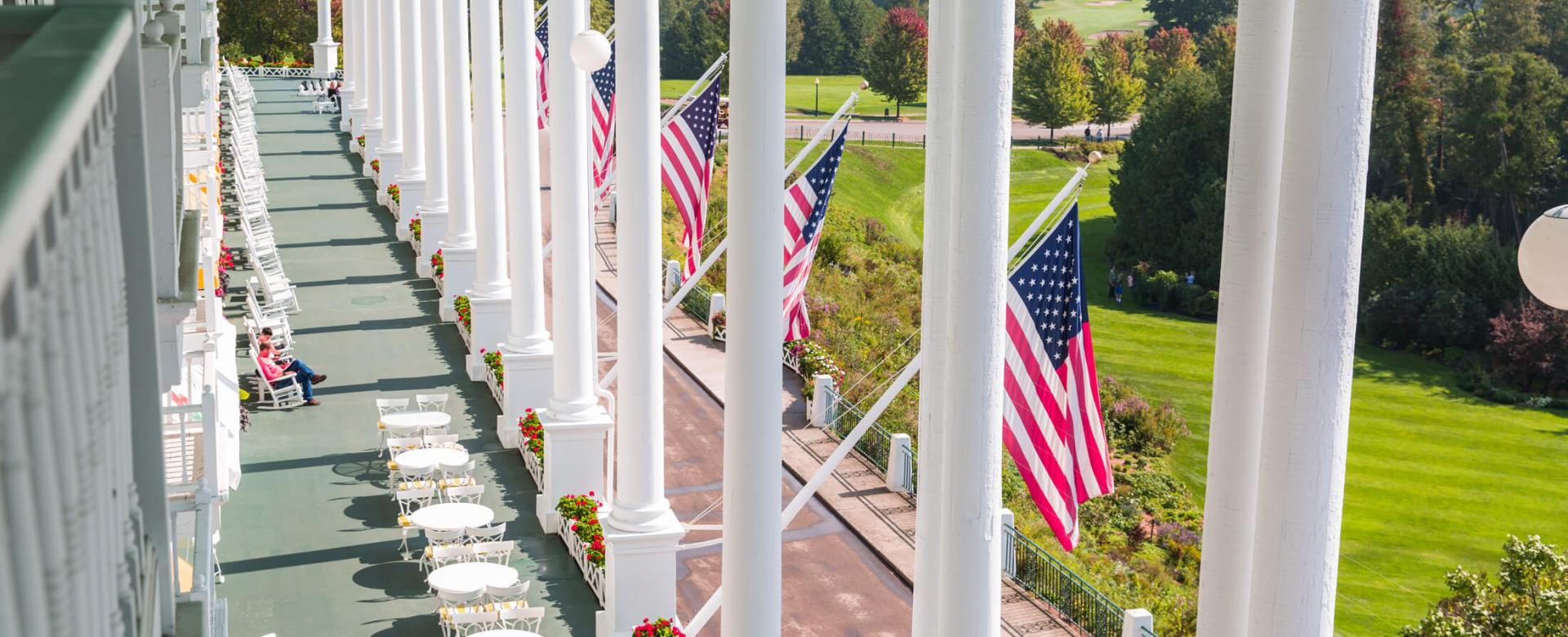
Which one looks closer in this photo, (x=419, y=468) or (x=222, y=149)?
(x=419, y=468)

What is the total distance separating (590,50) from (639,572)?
22.4ft

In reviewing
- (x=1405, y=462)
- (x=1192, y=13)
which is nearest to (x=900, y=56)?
(x=1192, y=13)

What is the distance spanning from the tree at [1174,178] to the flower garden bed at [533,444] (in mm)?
57282

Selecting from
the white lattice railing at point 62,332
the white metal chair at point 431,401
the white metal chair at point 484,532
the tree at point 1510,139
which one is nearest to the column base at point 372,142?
the white metal chair at point 431,401

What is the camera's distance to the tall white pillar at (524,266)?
29.2m

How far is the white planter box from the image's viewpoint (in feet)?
76.3

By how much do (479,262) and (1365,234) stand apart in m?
53.9

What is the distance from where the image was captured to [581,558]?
24281 mm

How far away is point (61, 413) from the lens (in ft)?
7.61

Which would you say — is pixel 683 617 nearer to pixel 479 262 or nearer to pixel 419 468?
pixel 419 468

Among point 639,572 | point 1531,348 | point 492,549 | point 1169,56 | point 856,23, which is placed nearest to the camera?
point 639,572

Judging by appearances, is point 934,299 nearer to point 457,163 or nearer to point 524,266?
point 524,266

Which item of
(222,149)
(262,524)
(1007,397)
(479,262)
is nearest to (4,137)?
(1007,397)

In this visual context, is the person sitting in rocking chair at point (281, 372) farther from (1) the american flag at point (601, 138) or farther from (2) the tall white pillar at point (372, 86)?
(2) the tall white pillar at point (372, 86)
